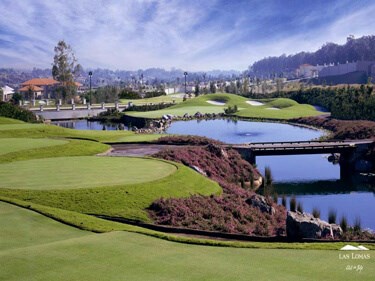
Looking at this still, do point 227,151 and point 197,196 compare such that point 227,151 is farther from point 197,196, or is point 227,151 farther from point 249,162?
point 197,196

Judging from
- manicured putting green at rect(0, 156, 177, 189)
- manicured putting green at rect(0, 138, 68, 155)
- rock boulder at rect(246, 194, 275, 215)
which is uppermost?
manicured putting green at rect(0, 138, 68, 155)

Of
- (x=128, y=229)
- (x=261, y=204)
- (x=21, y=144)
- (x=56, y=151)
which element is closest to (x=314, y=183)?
(x=261, y=204)

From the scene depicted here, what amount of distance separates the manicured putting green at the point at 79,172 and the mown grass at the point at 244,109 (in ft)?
228

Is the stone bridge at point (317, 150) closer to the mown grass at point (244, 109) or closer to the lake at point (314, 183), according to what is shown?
the lake at point (314, 183)

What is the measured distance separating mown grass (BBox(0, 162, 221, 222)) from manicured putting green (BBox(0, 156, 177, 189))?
0.17 feet

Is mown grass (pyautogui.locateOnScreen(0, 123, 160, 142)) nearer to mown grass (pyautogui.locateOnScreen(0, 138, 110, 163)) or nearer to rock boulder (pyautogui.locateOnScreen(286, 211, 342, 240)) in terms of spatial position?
mown grass (pyautogui.locateOnScreen(0, 138, 110, 163))

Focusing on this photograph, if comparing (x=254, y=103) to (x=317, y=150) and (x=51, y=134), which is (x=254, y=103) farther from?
(x=51, y=134)

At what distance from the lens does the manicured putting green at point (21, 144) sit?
39.6 metres

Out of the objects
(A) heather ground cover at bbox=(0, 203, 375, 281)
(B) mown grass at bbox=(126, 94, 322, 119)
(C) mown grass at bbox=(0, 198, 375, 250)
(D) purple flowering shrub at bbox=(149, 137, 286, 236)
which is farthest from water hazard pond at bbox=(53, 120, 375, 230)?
(B) mown grass at bbox=(126, 94, 322, 119)

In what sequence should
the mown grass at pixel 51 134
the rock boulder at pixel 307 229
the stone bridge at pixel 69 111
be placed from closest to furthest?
the rock boulder at pixel 307 229
the mown grass at pixel 51 134
the stone bridge at pixel 69 111

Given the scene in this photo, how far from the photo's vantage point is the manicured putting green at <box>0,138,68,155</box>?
3956 centimetres

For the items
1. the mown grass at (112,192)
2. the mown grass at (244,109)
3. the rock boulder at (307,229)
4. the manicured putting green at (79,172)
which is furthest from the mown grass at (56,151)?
the mown grass at (244,109)

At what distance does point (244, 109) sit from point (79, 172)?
8999 centimetres

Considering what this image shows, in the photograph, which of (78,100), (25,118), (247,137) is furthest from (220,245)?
(78,100)
